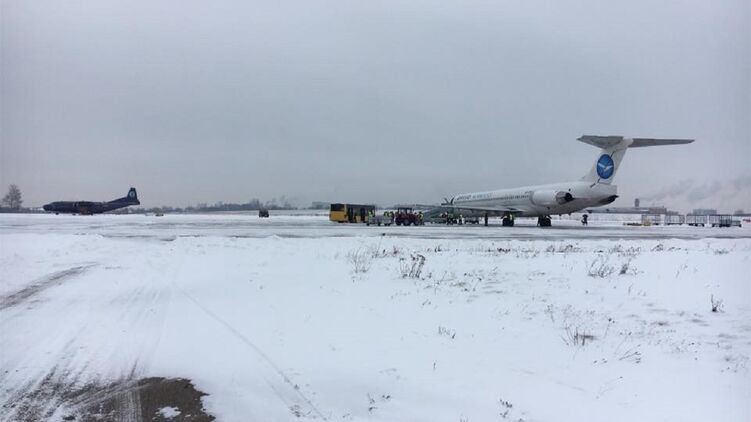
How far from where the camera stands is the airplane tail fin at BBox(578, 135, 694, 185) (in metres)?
42.4

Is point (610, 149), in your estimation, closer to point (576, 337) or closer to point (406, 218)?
point (406, 218)

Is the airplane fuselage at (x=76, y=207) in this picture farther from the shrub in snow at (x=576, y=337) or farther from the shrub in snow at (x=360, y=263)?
the shrub in snow at (x=576, y=337)

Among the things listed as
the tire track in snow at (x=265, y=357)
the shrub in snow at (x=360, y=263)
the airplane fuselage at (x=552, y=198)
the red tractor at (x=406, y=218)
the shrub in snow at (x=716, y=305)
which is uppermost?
the airplane fuselage at (x=552, y=198)

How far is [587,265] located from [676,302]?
4374mm

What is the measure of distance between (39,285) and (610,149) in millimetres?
43421

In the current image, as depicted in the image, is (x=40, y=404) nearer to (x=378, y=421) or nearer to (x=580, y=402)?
(x=378, y=421)

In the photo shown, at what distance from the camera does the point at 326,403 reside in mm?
4852

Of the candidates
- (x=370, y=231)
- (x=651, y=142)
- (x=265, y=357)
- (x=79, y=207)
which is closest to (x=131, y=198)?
(x=79, y=207)

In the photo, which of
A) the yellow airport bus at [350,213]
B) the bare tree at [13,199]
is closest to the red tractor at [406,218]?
the yellow airport bus at [350,213]

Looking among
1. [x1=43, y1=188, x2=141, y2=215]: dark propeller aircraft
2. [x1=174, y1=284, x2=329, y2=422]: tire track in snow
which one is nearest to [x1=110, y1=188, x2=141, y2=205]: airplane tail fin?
[x1=43, y1=188, x2=141, y2=215]: dark propeller aircraft

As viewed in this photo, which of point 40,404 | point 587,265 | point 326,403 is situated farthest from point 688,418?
point 587,265

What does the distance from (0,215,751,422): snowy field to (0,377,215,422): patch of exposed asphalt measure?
0.09ft

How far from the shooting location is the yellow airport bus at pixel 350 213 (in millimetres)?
62906

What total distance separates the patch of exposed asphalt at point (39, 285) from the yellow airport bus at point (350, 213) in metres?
48.3
